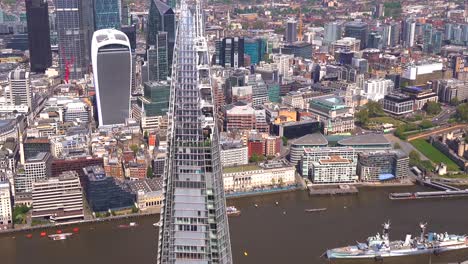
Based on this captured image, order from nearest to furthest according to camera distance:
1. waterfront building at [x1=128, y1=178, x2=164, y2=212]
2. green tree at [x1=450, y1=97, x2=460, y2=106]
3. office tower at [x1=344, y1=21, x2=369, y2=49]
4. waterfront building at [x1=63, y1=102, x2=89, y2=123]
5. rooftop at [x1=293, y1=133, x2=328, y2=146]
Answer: waterfront building at [x1=128, y1=178, x2=164, y2=212] → rooftop at [x1=293, y1=133, x2=328, y2=146] → waterfront building at [x1=63, y1=102, x2=89, y2=123] → green tree at [x1=450, y1=97, x2=460, y2=106] → office tower at [x1=344, y1=21, x2=369, y2=49]

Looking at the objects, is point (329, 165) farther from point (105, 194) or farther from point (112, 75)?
point (112, 75)

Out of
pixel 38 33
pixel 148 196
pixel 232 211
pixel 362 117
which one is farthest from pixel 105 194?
pixel 38 33

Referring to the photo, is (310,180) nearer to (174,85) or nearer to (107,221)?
(107,221)

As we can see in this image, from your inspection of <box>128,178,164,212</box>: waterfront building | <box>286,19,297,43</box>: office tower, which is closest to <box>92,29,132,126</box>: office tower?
<box>128,178,164,212</box>: waterfront building

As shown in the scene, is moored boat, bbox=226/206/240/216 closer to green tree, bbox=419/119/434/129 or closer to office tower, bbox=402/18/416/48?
green tree, bbox=419/119/434/129

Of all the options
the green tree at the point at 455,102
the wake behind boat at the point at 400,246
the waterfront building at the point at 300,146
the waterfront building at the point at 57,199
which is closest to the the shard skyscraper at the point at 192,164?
the wake behind boat at the point at 400,246

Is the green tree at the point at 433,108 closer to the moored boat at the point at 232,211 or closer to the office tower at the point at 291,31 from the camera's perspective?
the moored boat at the point at 232,211
